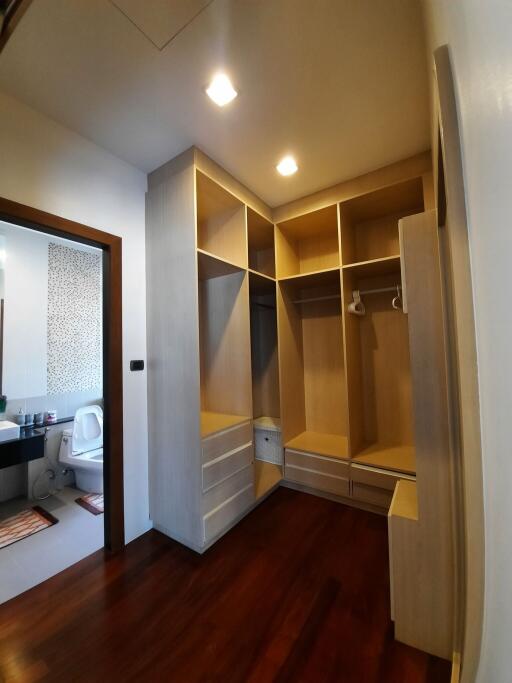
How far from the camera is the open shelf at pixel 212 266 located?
6.27 feet

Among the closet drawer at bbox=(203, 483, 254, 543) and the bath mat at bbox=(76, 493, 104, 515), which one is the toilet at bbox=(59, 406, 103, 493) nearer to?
the bath mat at bbox=(76, 493, 104, 515)

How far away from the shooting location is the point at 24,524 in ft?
7.09

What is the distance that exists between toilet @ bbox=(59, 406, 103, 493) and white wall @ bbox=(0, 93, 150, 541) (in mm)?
915

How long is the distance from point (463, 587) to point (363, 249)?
2.35m

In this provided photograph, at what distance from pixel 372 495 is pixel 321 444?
53cm

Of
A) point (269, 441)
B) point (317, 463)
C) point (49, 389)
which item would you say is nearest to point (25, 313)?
point (49, 389)

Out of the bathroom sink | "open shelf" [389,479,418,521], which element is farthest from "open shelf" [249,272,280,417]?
the bathroom sink

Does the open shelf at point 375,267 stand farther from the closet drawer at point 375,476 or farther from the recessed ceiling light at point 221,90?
the closet drawer at point 375,476

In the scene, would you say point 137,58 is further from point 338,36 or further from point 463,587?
point 463,587

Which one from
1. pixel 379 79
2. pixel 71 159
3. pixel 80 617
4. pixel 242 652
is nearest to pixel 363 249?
pixel 379 79

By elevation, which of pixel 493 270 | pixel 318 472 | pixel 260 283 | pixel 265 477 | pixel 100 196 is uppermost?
pixel 100 196

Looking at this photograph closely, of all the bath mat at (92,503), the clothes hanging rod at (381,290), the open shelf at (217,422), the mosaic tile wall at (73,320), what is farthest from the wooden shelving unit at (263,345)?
the mosaic tile wall at (73,320)

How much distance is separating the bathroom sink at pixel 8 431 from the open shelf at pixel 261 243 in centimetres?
263

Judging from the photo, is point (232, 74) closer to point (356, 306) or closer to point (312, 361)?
point (356, 306)
